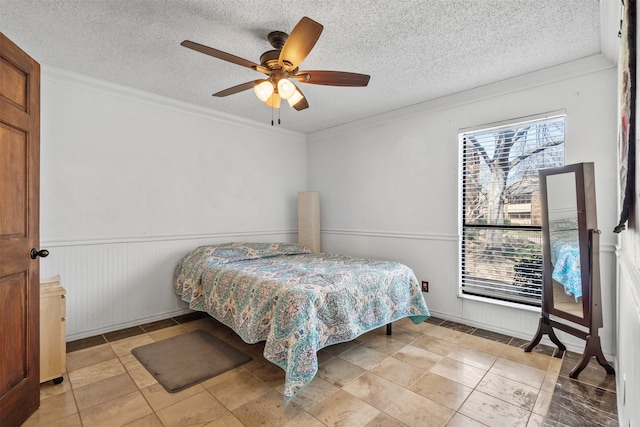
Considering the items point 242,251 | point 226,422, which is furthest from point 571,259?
point 242,251

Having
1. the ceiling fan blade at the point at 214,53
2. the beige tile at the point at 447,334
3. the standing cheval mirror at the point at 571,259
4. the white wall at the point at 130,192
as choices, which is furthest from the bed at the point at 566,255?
the white wall at the point at 130,192

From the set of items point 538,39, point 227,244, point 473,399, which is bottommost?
point 473,399

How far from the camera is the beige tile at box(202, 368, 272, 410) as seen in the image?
199 cm

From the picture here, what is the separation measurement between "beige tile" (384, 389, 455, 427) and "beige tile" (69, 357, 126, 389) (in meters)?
1.99

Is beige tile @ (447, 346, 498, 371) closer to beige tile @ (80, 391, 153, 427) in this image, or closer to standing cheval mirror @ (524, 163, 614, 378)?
standing cheval mirror @ (524, 163, 614, 378)

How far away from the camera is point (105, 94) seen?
3043mm

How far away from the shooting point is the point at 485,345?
110 inches

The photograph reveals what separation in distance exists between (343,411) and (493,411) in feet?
2.96

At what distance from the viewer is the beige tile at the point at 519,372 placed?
7.20 ft

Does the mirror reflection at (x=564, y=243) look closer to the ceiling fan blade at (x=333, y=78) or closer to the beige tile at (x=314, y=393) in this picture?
the ceiling fan blade at (x=333, y=78)

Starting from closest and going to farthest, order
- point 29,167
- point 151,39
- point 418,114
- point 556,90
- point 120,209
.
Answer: point 29,167, point 151,39, point 556,90, point 120,209, point 418,114

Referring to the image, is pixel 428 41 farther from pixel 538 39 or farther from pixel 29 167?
pixel 29 167

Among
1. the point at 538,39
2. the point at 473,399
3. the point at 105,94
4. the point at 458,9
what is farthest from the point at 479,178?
the point at 105,94

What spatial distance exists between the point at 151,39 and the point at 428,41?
203 cm
